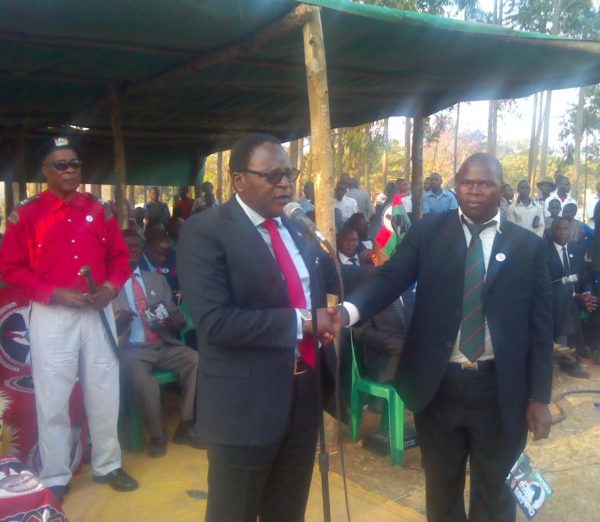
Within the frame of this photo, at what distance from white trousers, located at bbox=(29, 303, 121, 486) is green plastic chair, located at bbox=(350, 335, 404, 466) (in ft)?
5.76

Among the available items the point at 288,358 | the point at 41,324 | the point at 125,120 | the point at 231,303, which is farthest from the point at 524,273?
the point at 125,120

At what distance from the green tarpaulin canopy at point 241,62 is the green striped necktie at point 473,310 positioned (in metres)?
2.33

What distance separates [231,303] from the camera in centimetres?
225

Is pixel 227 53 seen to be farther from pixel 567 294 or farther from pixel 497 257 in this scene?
pixel 567 294

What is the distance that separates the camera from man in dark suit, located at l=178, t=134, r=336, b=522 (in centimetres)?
221

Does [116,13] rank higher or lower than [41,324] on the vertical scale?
higher

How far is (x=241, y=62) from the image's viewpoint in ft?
18.5

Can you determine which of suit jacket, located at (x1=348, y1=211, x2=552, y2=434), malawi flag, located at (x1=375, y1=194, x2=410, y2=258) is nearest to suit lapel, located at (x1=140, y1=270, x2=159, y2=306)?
malawi flag, located at (x1=375, y1=194, x2=410, y2=258)

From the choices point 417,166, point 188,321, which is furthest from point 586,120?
point 188,321

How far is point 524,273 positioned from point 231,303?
1.28 meters

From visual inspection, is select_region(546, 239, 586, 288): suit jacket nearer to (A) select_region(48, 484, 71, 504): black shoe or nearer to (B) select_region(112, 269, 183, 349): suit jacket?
(B) select_region(112, 269, 183, 349): suit jacket

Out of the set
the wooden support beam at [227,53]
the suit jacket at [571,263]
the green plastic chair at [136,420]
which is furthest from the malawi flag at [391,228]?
the suit jacket at [571,263]

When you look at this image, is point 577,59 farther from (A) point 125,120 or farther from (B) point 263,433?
(A) point 125,120

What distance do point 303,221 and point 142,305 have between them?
2.95 meters
